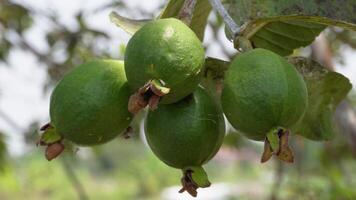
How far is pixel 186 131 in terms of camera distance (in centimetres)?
112

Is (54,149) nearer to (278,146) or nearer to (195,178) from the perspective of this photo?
(195,178)

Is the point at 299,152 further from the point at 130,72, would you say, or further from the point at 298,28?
the point at 130,72

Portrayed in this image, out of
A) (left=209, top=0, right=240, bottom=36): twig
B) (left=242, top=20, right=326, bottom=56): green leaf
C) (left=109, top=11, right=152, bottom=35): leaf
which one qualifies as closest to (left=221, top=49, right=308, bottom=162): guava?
(left=209, top=0, right=240, bottom=36): twig

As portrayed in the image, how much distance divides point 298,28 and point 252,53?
0.95 feet

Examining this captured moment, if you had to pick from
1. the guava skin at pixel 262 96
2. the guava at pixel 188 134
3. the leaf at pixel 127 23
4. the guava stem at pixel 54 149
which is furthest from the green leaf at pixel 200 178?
the leaf at pixel 127 23

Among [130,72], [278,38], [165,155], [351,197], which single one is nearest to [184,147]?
[165,155]

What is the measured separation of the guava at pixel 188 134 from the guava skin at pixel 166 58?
3 centimetres

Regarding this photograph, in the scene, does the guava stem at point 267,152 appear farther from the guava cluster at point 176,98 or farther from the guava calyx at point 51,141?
the guava calyx at point 51,141

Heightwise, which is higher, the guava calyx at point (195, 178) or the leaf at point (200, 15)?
the leaf at point (200, 15)

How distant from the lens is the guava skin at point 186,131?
1116 millimetres

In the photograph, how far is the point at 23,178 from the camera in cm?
577

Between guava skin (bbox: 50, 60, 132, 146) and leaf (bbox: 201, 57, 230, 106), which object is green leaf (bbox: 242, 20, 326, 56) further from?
guava skin (bbox: 50, 60, 132, 146)

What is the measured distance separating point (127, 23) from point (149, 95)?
0.38 meters

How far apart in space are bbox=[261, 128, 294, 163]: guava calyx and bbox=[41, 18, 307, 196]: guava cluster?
2 centimetres
